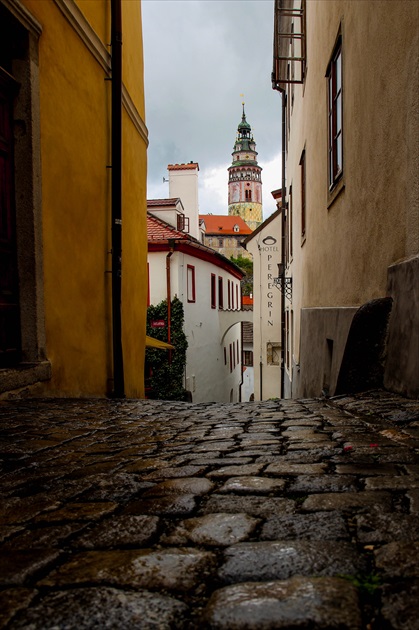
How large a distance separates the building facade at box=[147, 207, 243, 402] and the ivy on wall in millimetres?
469

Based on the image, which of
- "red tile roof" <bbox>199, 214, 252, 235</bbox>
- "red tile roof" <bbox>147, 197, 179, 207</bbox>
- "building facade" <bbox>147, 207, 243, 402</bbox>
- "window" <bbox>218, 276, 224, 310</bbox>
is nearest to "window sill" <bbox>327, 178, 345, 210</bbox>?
"building facade" <bbox>147, 207, 243, 402</bbox>

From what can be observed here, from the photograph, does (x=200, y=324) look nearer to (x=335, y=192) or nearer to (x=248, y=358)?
(x=335, y=192)

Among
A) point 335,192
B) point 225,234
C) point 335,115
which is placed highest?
point 225,234

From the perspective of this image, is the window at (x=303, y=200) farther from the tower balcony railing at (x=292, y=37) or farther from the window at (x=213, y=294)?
the window at (x=213, y=294)

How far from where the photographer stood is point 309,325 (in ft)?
29.3

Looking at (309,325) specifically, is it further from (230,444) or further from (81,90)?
(230,444)

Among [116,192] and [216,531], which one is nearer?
[216,531]

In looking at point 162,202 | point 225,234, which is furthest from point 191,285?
point 225,234

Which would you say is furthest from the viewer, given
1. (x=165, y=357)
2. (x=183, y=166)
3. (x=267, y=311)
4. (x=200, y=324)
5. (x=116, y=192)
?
(x=183, y=166)

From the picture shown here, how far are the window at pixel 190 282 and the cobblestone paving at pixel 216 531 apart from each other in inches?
671

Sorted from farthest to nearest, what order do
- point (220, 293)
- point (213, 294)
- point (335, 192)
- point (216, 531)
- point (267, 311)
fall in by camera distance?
point (220, 293), point (213, 294), point (267, 311), point (335, 192), point (216, 531)

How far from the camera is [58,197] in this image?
5.77 m

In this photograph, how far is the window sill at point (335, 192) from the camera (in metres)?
6.20

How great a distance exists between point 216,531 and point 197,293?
2011 centimetres
